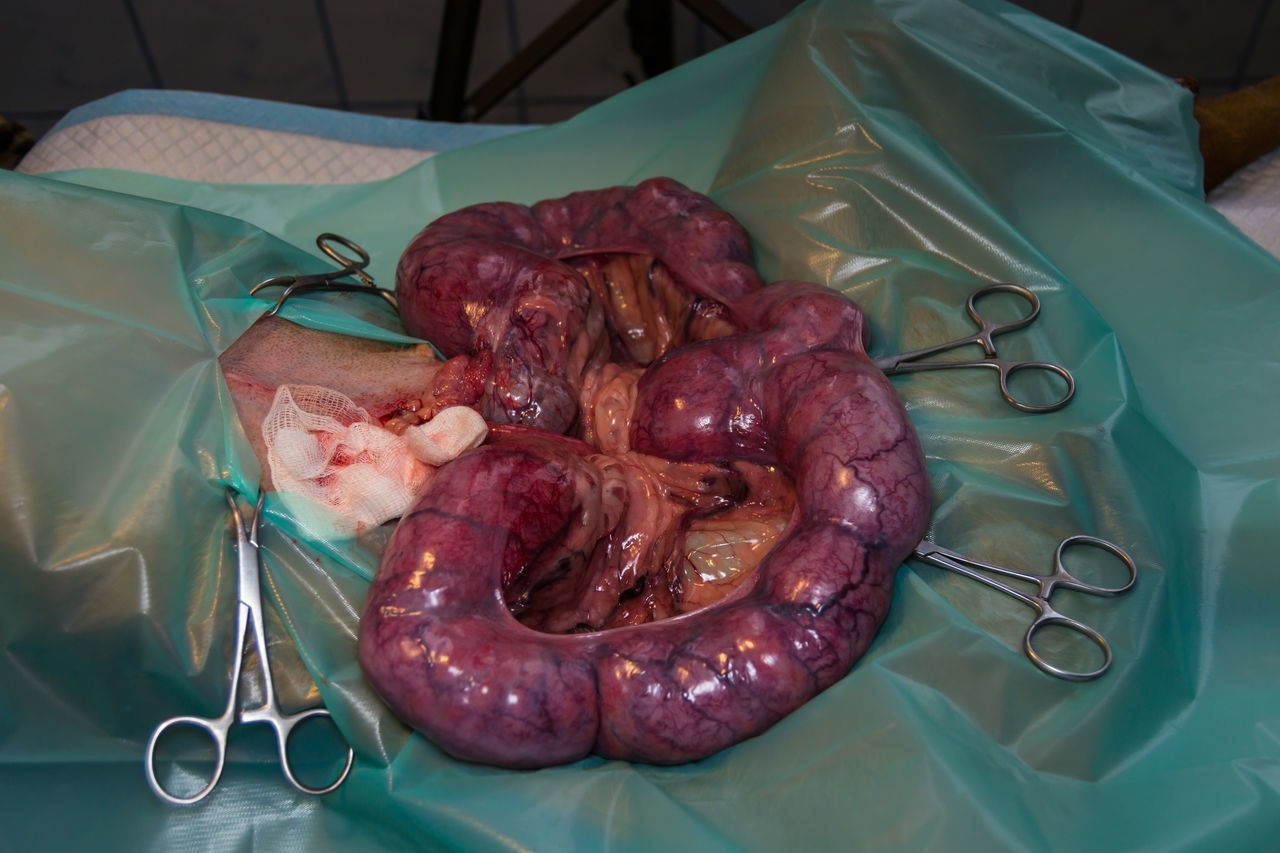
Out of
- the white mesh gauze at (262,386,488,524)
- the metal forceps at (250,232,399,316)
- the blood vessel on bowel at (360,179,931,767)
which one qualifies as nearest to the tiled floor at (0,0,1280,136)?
the metal forceps at (250,232,399,316)

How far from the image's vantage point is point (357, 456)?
1.22 meters

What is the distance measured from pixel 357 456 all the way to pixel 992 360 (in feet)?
2.82

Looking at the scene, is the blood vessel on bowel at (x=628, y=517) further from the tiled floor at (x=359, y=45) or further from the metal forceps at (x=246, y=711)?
the tiled floor at (x=359, y=45)

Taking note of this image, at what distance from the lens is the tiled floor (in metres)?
3.04

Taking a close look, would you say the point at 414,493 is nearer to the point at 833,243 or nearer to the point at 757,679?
the point at 757,679

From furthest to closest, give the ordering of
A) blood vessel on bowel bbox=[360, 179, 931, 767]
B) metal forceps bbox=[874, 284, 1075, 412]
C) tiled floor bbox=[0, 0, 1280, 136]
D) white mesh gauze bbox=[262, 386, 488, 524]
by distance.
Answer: tiled floor bbox=[0, 0, 1280, 136], metal forceps bbox=[874, 284, 1075, 412], white mesh gauze bbox=[262, 386, 488, 524], blood vessel on bowel bbox=[360, 179, 931, 767]

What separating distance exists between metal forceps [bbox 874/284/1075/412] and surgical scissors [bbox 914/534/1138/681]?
225mm

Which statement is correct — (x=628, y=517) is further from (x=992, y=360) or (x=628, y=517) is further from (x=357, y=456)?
(x=992, y=360)

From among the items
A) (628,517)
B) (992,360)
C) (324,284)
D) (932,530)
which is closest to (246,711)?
(628,517)

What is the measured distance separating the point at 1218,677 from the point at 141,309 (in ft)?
4.47

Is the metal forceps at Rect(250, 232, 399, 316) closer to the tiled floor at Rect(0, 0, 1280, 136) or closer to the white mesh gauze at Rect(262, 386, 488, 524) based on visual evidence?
the white mesh gauze at Rect(262, 386, 488, 524)

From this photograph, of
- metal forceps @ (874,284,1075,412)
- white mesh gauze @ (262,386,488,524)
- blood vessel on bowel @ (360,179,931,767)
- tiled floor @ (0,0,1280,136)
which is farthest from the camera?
tiled floor @ (0,0,1280,136)

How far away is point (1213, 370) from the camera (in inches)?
53.7

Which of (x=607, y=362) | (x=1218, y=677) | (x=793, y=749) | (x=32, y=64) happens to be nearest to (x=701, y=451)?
(x=607, y=362)
